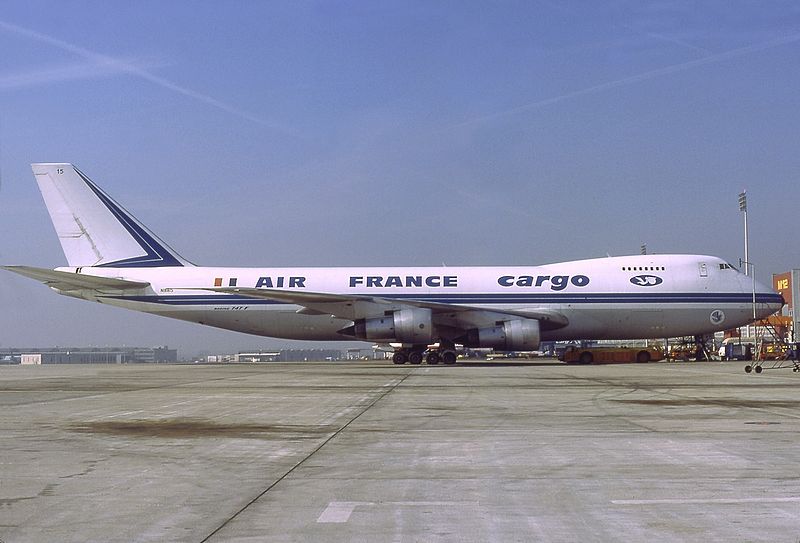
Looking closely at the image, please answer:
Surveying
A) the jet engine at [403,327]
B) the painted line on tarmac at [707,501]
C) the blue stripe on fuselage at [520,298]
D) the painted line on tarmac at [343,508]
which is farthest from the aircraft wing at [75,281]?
the painted line on tarmac at [707,501]

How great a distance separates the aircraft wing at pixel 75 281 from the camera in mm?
37469

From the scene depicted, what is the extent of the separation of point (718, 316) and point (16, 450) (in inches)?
1431

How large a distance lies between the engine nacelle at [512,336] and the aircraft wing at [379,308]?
2.37ft

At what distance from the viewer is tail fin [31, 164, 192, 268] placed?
4125cm

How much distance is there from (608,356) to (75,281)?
90.1 feet

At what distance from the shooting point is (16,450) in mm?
9641

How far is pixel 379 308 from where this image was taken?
123 feet

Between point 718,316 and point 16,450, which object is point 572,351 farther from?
point 16,450

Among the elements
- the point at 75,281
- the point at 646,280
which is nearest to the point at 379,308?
the point at 646,280

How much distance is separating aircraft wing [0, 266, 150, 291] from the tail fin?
5.52 feet

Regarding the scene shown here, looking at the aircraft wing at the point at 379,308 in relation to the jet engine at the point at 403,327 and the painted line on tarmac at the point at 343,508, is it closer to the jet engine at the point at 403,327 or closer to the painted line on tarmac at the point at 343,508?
the jet engine at the point at 403,327

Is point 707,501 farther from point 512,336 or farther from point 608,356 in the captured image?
point 608,356

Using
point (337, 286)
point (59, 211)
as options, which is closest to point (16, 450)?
point (337, 286)

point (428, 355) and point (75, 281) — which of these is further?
point (428, 355)
